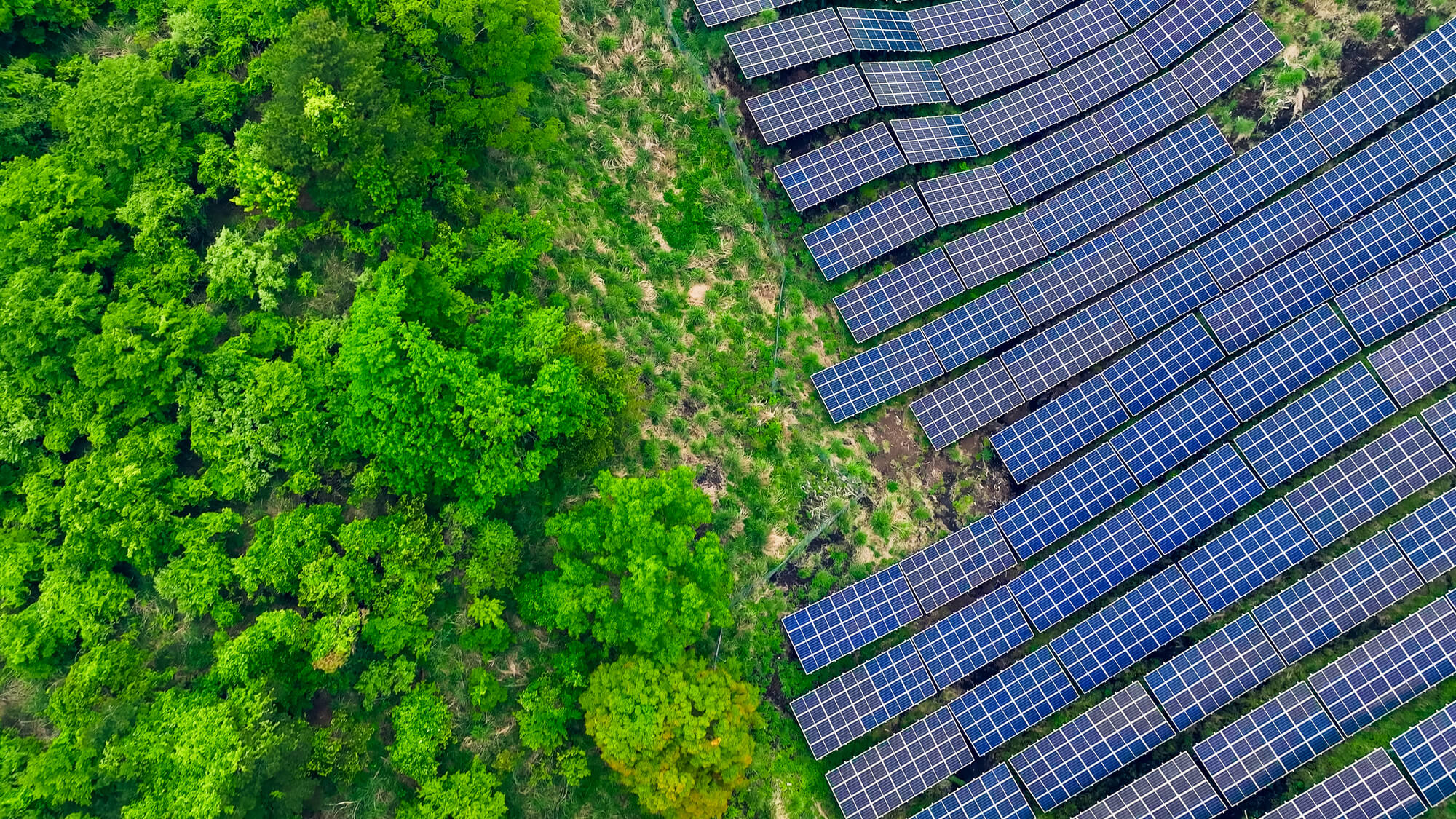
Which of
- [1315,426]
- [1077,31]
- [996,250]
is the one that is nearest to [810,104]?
[996,250]

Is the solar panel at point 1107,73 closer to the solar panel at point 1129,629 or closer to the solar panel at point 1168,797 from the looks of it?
the solar panel at point 1129,629

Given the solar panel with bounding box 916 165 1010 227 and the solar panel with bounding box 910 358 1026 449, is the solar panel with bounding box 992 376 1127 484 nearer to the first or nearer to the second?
the solar panel with bounding box 910 358 1026 449

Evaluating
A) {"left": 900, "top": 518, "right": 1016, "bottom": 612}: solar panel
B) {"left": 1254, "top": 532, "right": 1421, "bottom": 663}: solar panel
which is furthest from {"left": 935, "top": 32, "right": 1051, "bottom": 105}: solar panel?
{"left": 1254, "top": 532, "right": 1421, "bottom": 663}: solar panel

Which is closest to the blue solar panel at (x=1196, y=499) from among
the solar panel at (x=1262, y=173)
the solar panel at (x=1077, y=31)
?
the solar panel at (x=1262, y=173)

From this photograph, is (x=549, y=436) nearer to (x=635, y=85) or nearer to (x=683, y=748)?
(x=683, y=748)

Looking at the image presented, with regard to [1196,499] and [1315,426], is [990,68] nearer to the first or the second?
[1315,426]

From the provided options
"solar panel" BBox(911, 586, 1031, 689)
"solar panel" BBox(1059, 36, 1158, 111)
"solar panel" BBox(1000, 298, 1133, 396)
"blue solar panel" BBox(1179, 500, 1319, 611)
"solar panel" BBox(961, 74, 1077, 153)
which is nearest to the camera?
"blue solar panel" BBox(1179, 500, 1319, 611)
